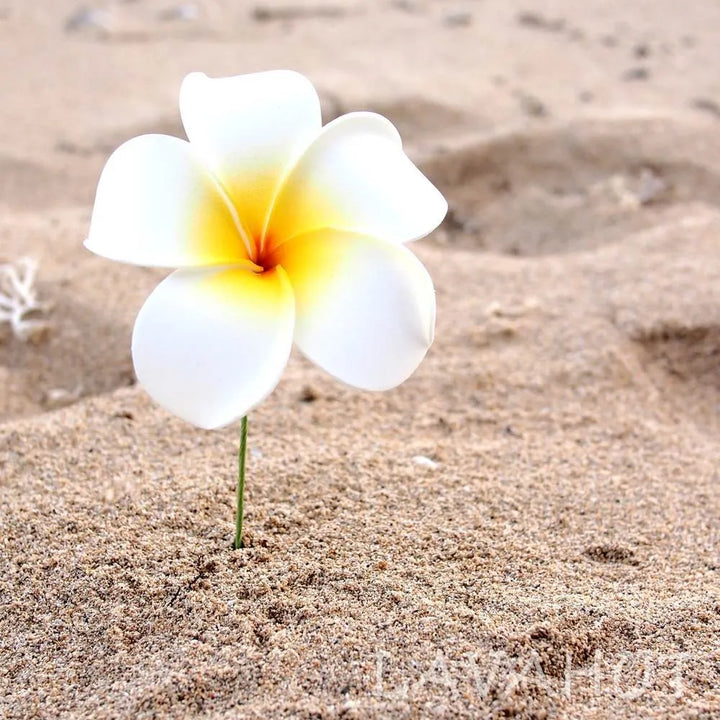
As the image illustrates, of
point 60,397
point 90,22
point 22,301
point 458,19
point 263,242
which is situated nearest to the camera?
point 263,242

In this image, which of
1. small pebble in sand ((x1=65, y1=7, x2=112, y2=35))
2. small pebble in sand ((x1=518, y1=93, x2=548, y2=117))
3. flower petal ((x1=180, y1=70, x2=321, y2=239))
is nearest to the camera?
flower petal ((x1=180, y1=70, x2=321, y2=239))

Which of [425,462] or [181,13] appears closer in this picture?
[425,462]

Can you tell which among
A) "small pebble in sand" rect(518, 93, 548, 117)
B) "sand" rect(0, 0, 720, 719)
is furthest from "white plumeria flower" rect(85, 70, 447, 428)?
"small pebble in sand" rect(518, 93, 548, 117)

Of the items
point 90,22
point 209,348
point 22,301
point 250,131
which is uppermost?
point 250,131

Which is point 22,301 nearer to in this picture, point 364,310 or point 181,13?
point 364,310

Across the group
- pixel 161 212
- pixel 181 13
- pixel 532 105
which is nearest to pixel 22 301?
pixel 161 212

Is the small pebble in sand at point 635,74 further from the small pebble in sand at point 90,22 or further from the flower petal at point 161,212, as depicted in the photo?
the flower petal at point 161,212

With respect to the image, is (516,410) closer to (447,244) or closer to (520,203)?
(447,244)

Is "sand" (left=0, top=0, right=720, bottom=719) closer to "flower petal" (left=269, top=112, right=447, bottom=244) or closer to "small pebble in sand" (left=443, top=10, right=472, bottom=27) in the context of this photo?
"flower petal" (left=269, top=112, right=447, bottom=244)
